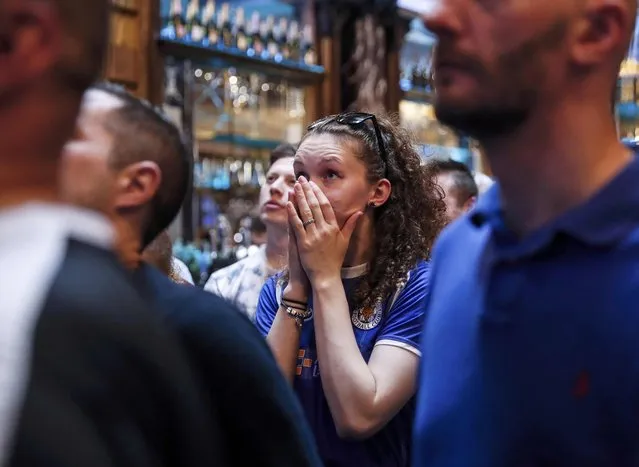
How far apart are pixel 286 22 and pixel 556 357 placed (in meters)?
5.82

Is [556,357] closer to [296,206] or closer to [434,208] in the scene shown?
[296,206]

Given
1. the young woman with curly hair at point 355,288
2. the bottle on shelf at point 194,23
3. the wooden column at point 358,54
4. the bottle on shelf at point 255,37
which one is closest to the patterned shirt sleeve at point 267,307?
the young woman with curly hair at point 355,288

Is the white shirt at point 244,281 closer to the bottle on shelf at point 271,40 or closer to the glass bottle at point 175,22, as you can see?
the glass bottle at point 175,22

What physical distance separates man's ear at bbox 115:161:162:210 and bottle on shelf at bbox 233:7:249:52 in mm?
4956

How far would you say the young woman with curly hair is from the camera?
168 cm

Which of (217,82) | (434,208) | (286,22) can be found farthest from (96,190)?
(286,22)

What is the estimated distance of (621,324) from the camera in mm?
856

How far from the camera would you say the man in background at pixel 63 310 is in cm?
66

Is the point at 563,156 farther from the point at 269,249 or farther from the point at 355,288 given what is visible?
the point at 269,249

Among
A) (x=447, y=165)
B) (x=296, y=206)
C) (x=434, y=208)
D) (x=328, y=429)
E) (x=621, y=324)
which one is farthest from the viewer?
(x=447, y=165)

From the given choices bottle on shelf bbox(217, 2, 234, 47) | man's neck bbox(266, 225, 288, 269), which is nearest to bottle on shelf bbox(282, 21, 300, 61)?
bottle on shelf bbox(217, 2, 234, 47)

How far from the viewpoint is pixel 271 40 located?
6168 mm

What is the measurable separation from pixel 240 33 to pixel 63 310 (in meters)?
5.42

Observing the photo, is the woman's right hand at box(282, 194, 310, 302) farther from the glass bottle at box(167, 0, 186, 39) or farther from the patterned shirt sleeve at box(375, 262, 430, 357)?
the glass bottle at box(167, 0, 186, 39)
